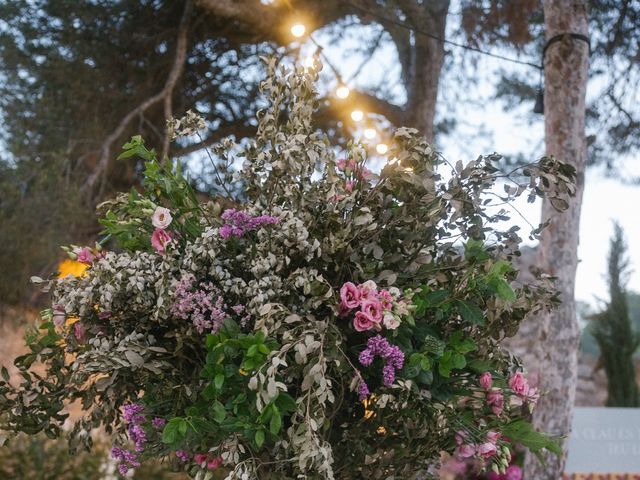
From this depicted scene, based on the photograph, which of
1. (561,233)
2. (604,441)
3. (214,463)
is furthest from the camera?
(604,441)

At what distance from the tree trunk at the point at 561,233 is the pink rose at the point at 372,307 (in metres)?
1.96

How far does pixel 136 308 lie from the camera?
3.77 ft

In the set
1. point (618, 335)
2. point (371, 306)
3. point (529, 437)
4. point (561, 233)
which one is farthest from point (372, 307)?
point (618, 335)

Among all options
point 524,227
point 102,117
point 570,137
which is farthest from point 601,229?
point 524,227

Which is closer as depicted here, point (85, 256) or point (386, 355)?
point (386, 355)

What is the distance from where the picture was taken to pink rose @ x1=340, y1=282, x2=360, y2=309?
108 cm

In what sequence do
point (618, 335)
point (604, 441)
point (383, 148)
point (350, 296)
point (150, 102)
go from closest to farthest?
point (350, 296)
point (383, 148)
point (604, 441)
point (150, 102)
point (618, 335)

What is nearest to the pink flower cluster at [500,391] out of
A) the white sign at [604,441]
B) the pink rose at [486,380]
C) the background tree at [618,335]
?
the pink rose at [486,380]

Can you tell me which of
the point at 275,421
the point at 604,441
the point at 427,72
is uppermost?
the point at 427,72

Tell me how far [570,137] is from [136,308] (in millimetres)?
2409

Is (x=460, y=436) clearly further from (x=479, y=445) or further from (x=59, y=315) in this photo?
(x=59, y=315)

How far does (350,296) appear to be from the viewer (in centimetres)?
109

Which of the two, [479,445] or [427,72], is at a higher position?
[427,72]

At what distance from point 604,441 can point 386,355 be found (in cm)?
256
